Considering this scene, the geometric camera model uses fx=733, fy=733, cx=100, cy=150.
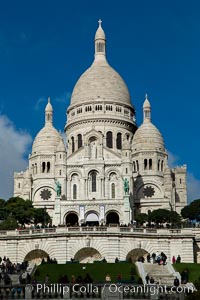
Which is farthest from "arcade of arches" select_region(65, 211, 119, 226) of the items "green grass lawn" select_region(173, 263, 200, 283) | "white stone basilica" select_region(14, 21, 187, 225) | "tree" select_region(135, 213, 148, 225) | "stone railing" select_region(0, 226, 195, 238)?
"green grass lawn" select_region(173, 263, 200, 283)

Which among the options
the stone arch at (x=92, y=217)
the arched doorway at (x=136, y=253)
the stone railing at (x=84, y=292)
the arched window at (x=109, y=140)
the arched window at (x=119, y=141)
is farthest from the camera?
the arched window at (x=119, y=141)

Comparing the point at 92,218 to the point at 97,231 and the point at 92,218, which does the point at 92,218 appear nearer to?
the point at 92,218

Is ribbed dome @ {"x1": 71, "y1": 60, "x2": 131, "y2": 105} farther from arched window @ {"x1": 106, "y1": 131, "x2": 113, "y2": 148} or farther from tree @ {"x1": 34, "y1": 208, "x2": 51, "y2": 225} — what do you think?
tree @ {"x1": 34, "y1": 208, "x2": 51, "y2": 225}

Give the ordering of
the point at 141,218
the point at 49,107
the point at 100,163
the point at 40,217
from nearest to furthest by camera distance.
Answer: the point at 40,217, the point at 141,218, the point at 100,163, the point at 49,107

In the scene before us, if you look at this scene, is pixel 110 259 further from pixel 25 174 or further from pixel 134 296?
pixel 25 174

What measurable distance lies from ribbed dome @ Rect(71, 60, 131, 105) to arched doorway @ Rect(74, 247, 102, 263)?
5791cm

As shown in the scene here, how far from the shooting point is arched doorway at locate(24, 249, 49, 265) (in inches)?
2616

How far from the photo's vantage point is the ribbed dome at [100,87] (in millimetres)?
122312

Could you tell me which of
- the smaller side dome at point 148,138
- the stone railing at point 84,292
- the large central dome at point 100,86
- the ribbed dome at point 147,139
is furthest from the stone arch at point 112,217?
the stone railing at point 84,292

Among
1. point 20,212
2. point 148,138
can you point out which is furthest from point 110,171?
point 20,212

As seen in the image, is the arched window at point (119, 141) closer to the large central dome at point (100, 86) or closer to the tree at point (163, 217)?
the large central dome at point (100, 86)

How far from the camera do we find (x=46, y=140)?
121 m

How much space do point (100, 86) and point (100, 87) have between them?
7.3 inches

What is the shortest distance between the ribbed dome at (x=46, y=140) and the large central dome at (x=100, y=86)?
614 cm
